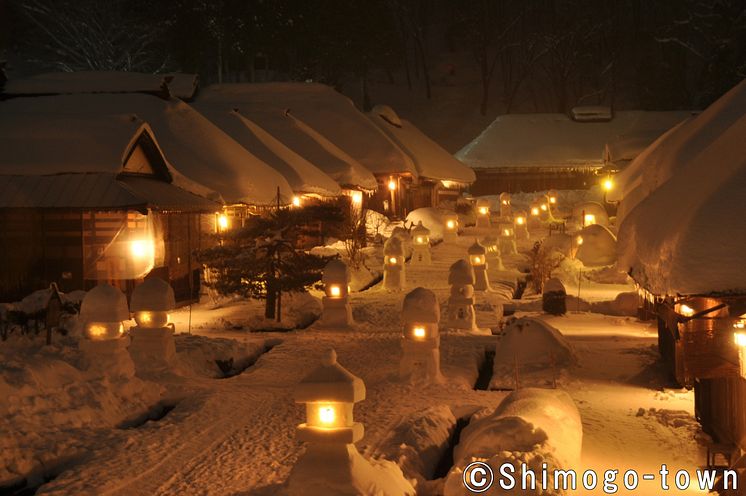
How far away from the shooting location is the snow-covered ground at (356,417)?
31.4 ft

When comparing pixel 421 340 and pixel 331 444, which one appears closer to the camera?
pixel 331 444

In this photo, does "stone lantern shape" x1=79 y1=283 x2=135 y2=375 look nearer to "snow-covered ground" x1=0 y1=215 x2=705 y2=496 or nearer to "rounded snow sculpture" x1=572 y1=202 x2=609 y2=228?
"snow-covered ground" x1=0 y1=215 x2=705 y2=496

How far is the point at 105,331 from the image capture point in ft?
44.4

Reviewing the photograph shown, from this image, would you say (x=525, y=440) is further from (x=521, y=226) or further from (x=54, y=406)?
(x=521, y=226)

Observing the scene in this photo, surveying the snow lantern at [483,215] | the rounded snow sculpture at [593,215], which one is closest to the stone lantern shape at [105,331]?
the rounded snow sculpture at [593,215]

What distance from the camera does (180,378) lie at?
14320 mm

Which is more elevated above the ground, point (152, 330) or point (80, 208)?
point (80, 208)

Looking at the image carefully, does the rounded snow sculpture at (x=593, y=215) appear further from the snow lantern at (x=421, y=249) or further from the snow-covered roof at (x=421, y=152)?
the snow-covered roof at (x=421, y=152)

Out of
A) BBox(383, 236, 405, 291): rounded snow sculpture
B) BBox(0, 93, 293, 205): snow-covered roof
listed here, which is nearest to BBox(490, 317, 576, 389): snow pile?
BBox(383, 236, 405, 291): rounded snow sculpture

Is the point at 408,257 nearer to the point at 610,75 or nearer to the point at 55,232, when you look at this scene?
the point at 55,232

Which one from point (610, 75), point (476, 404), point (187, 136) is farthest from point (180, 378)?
point (610, 75)

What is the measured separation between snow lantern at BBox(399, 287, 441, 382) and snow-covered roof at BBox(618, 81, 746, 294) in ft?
10.5

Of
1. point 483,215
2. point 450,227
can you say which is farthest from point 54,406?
point 483,215

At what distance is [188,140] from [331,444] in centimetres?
2032
